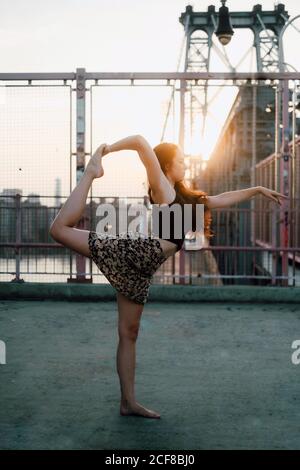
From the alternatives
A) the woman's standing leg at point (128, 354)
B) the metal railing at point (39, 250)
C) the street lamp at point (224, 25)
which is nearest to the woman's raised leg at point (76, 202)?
the woman's standing leg at point (128, 354)

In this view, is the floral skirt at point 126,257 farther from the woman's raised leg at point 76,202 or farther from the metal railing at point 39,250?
the metal railing at point 39,250

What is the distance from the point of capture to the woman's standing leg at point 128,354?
11.5 feet

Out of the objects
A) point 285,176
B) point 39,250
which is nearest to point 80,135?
point 39,250

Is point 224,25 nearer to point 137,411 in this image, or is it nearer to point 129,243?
point 129,243

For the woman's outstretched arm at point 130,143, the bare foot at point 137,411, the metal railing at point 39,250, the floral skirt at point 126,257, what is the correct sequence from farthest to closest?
the metal railing at point 39,250, the bare foot at point 137,411, the floral skirt at point 126,257, the woman's outstretched arm at point 130,143

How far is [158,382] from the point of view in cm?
433

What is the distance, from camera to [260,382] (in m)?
4.32

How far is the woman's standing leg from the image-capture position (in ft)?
11.5

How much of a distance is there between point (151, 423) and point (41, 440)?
71 cm

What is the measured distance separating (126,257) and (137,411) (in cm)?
101

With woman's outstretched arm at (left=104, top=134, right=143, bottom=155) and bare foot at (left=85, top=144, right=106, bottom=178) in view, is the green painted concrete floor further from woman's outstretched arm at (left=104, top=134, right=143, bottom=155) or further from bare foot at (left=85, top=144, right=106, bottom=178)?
woman's outstretched arm at (left=104, top=134, right=143, bottom=155)

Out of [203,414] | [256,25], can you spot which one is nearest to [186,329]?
[203,414]

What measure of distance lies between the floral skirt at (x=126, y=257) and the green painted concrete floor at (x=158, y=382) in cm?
86

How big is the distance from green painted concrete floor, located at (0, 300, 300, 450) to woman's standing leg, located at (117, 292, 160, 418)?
0.07 metres
